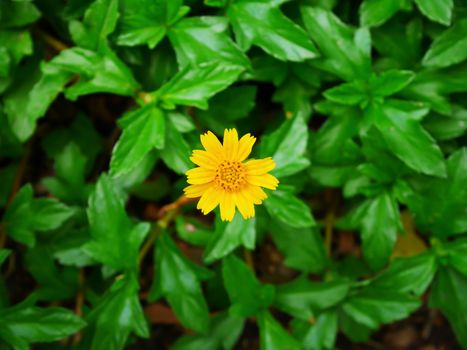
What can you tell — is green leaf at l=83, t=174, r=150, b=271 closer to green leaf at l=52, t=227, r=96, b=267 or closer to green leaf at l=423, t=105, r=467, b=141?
green leaf at l=52, t=227, r=96, b=267

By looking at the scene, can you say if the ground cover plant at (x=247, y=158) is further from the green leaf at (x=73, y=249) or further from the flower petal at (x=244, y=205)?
the flower petal at (x=244, y=205)

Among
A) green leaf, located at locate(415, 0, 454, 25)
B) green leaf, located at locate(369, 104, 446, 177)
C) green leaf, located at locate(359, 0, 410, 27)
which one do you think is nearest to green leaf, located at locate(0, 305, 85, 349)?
green leaf, located at locate(369, 104, 446, 177)

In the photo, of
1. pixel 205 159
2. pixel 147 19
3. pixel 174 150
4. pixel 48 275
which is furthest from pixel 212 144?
pixel 48 275

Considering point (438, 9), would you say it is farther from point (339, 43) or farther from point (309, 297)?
point (309, 297)

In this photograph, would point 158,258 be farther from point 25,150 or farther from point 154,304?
point 25,150

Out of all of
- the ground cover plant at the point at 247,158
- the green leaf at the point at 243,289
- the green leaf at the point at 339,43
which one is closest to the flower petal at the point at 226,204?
the ground cover plant at the point at 247,158

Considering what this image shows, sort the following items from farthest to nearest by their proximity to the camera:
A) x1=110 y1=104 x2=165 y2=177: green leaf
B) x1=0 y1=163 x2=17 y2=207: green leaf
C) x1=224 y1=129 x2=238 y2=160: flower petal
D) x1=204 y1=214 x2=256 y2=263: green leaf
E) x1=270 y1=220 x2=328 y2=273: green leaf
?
x1=0 y1=163 x2=17 y2=207: green leaf < x1=270 y1=220 x2=328 y2=273: green leaf < x1=204 y1=214 x2=256 y2=263: green leaf < x1=110 y1=104 x2=165 y2=177: green leaf < x1=224 y1=129 x2=238 y2=160: flower petal
